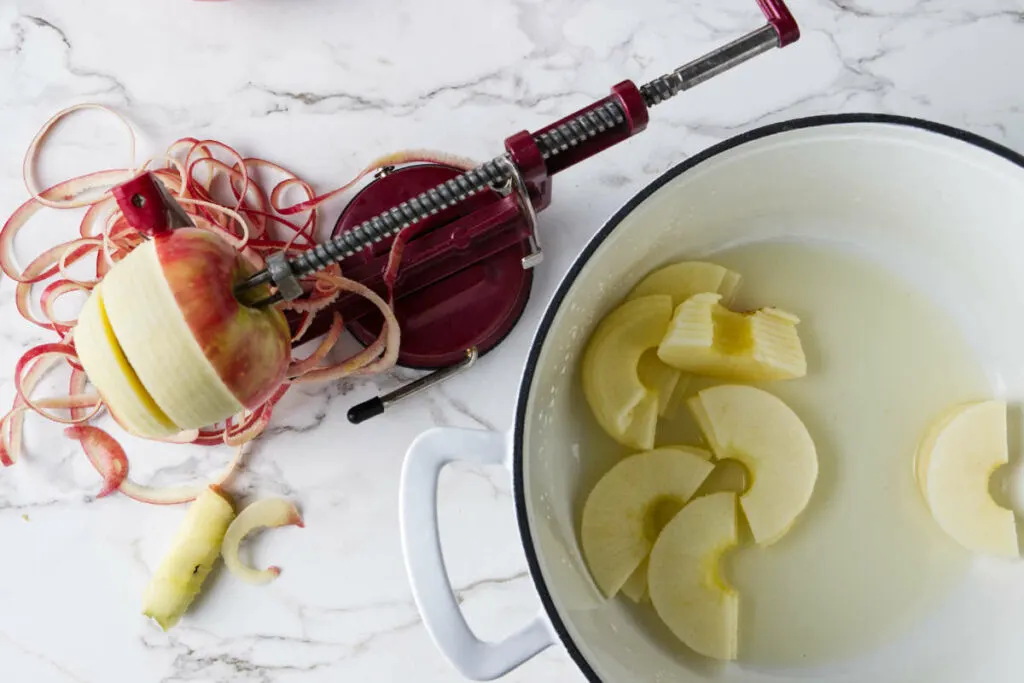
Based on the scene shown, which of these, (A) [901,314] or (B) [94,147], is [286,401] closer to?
(B) [94,147]

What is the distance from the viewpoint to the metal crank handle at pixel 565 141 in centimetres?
53

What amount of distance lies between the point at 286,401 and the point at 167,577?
0.18m

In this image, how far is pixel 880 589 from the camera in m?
0.74

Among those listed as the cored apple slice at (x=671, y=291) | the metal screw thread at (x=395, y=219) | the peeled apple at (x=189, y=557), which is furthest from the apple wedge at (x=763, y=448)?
the peeled apple at (x=189, y=557)

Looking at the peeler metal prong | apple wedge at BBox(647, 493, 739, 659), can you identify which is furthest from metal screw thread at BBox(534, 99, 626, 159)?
apple wedge at BBox(647, 493, 739, 659)

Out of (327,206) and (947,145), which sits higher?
(947,145)

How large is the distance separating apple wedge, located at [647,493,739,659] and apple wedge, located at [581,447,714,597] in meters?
0.02

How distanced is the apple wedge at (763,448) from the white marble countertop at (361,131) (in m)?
0.17

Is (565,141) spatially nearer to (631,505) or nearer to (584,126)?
(584,126)

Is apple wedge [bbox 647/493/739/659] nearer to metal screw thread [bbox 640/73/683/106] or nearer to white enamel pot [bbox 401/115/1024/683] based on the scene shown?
white enamel pot [bbox 401/115/1024/683]

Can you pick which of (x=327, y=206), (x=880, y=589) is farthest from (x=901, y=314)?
(x=327, y=206)

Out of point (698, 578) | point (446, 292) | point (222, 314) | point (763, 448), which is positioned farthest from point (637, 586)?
point (222, 314)

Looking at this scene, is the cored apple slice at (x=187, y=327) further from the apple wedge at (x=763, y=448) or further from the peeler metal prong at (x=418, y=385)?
the apple wedge at (x=763, y=448)

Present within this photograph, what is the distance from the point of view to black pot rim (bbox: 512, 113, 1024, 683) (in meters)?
0.55
